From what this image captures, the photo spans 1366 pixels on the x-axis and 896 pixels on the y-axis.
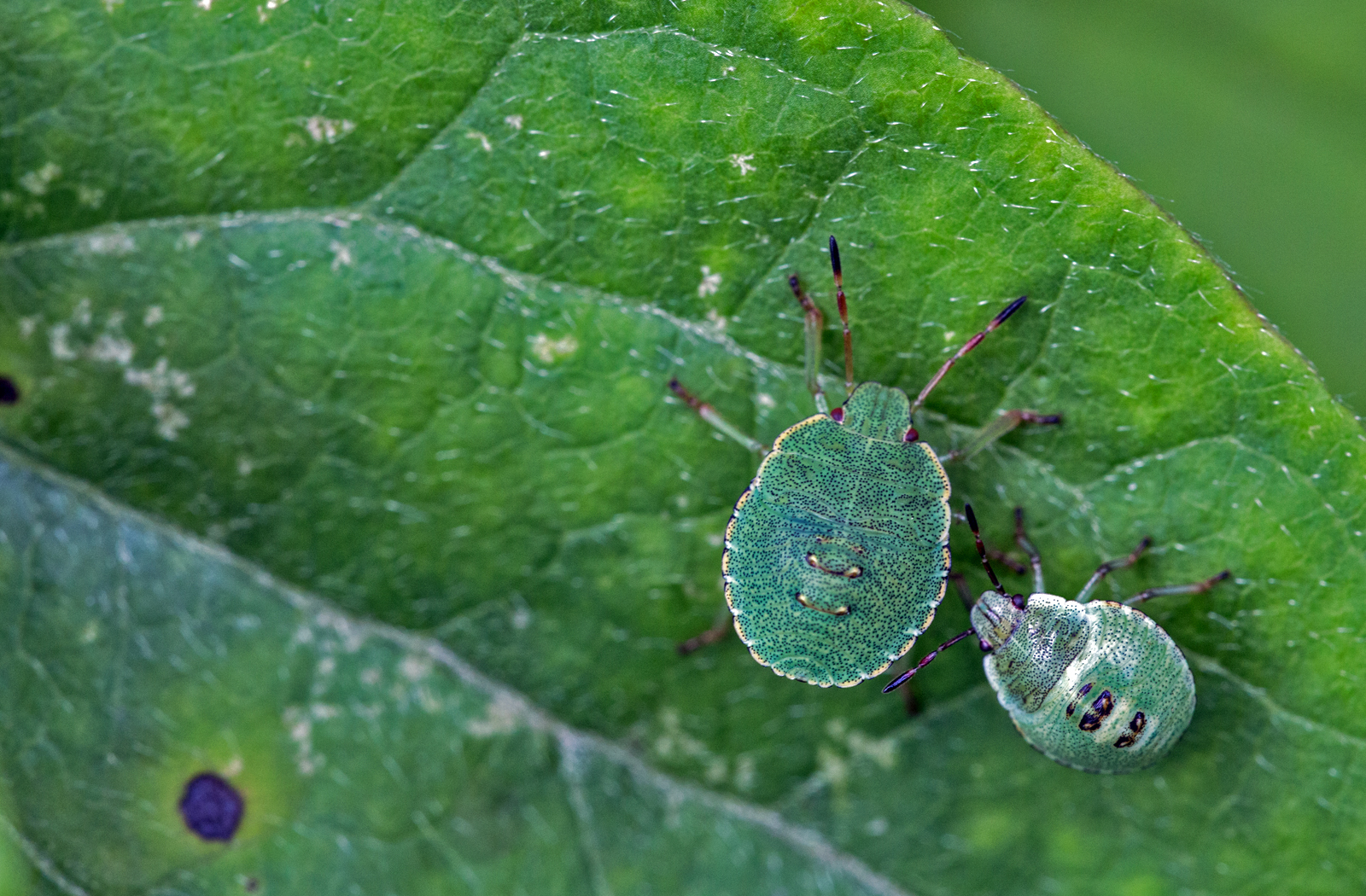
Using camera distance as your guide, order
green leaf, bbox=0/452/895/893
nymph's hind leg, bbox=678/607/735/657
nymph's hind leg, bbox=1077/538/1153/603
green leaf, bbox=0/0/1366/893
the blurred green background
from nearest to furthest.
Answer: green leaf, bbox=0/0/1366/893 < nymph's hind leg, bbox=1077/538/1153/603 < green leaf, bbox=0/452/895/893 < nymph's hind leg, bbox=678/607/735/657 < the blurred green background

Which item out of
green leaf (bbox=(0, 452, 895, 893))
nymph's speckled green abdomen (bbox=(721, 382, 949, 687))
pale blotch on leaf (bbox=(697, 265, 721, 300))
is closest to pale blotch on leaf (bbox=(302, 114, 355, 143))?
pale blotch on leaf (bbox=(697, 265, 721, 300))

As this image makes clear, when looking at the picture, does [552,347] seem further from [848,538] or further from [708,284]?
[848,538]

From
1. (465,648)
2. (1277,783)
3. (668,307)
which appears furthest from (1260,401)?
(465,648)

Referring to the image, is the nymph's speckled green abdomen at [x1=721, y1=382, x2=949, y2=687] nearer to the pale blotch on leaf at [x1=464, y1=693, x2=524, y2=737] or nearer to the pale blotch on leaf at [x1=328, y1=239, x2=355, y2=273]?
the pale blotch on leaf at [x1=464, y1=693, x2=524, y2=737]

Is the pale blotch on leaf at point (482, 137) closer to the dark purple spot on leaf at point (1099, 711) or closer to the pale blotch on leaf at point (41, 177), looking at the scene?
the pale blotch on leaf at point (41, 177)

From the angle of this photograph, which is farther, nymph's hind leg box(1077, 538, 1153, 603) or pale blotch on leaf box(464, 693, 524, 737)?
pale blotch on leaf box(464, 693, 524, 737)

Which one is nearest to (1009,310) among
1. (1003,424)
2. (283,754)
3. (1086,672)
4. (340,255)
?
(1003,424)

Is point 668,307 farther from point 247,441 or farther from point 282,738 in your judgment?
point 282,738
